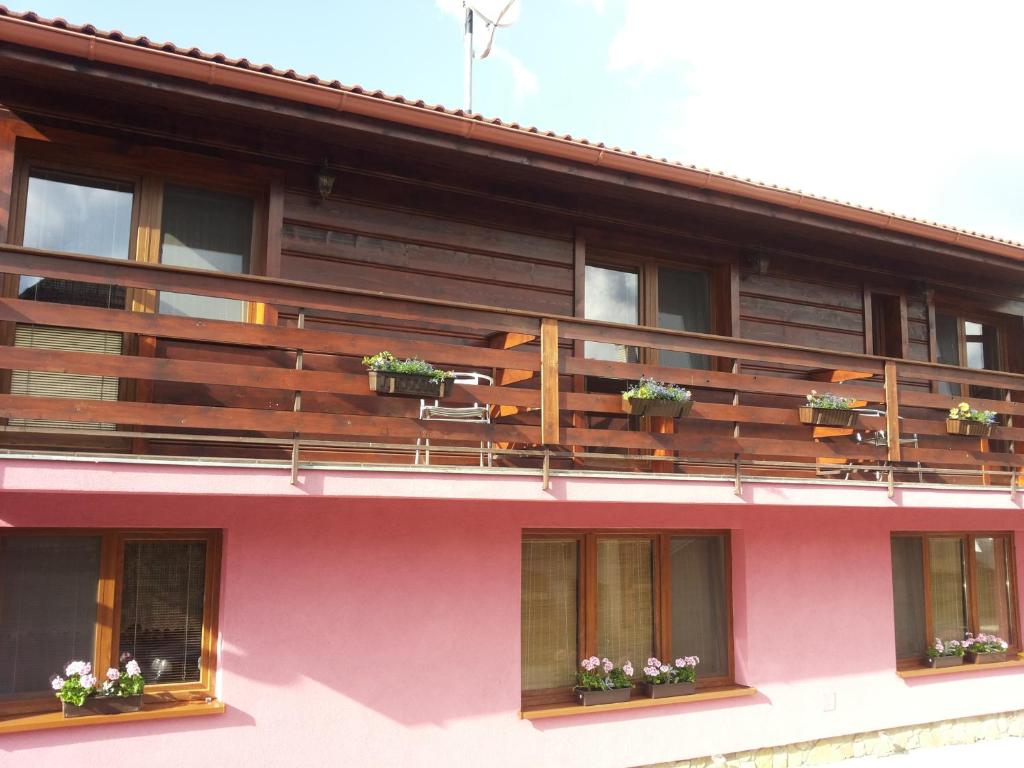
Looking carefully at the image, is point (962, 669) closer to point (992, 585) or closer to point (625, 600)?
point (992, 585)

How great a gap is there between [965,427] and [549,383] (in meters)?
4.71

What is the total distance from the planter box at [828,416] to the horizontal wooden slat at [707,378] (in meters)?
0.18

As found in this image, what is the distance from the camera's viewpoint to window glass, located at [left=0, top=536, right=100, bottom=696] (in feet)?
19.3

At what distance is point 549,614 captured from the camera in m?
7.66

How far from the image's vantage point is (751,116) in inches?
2144

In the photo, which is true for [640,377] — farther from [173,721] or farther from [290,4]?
[290,4]

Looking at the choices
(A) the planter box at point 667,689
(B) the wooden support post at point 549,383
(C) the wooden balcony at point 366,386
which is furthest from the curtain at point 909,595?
(B) the wooden support post at point 549,383

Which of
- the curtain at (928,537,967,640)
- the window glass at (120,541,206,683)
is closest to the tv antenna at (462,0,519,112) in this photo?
the window glass at (120,541,206,683)

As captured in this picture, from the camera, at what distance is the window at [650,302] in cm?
866

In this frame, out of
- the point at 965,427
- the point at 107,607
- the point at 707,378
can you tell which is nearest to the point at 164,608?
the point at 107,607

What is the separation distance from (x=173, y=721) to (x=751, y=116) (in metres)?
54.9

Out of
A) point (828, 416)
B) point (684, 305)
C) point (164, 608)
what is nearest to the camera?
point (164, 608)

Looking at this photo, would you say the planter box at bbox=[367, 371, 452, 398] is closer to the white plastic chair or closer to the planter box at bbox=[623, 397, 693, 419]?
the white plastic chair

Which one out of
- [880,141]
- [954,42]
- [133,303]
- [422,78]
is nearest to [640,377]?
[133,303]
